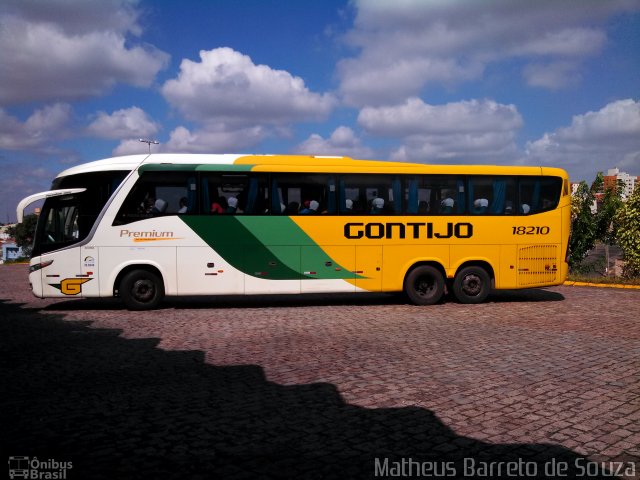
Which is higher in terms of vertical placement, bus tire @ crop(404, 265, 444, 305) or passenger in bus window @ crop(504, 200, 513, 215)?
passenger in bus window @ crop(504, 200, 513, 215)

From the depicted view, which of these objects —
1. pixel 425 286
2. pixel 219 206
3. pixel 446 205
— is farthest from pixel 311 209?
pixel 425 286

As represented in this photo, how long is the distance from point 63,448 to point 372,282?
9055 mm

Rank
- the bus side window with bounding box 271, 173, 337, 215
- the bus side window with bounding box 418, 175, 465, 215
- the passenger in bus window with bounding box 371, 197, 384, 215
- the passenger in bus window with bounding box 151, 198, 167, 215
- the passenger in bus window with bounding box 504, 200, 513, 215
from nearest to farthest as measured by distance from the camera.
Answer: the passenger in bus window with bounding box 151, 198, 167, 215
the bus side window with bounding box 271, 173, 337, 215
the passenger in bus window with bounding box 371, 197, 384, 215
the bus side window with bounding box 418, 175, 465, 215
the passenger in bus window with bounding box 504, 200, 513, 215

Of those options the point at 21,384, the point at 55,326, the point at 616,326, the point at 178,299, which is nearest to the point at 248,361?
the point at 21,384

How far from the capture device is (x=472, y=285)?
1312 cm

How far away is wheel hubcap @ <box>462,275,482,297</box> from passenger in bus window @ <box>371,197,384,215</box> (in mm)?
2856

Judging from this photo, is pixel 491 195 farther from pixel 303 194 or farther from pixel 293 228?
pixel 293 228

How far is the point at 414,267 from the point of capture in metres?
12.9

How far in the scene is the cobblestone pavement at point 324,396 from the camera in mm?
4074

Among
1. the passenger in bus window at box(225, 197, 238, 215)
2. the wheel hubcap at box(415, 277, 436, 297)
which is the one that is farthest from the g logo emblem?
the wheel hubcap at box(415, 277, 436, 297)

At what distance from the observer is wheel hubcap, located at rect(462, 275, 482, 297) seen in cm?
1306

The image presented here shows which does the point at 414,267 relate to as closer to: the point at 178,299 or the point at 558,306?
the point at 558,306

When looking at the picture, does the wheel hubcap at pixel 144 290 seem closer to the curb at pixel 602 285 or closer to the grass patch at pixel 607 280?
the curb at pixel 602 285

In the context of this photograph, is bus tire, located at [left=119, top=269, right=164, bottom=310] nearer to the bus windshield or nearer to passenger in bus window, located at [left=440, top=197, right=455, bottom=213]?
the bus windshield
